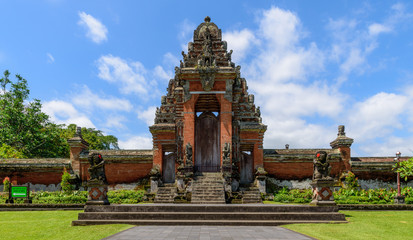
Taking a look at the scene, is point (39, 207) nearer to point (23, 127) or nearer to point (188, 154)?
point (188, 154)

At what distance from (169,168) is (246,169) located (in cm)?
493

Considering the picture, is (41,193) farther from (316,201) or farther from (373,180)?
(373,180)

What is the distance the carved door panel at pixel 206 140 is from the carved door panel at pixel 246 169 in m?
2.00

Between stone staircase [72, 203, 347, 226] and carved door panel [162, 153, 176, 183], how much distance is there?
818 cm

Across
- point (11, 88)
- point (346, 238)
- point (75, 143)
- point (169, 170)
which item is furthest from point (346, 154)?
point (11, 88)

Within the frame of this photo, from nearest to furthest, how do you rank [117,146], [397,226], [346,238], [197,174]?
1. [346,238]
2. [397,226]
3. [197,174]
4. [117,146]

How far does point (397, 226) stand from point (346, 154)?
444 inches

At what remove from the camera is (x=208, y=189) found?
1485 centimetres

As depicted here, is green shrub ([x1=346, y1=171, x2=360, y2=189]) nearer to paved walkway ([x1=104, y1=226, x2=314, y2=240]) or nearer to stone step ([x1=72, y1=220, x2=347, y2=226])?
stone step ([x1=72, y1=220, x2=347, y2=226])

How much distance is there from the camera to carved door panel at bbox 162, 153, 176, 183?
19.2 metres

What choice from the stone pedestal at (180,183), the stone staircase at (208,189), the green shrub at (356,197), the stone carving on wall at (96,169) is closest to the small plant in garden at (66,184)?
the stone pedestal at (180,183)

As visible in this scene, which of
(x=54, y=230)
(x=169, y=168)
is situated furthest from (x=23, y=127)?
(x=54, y=230)

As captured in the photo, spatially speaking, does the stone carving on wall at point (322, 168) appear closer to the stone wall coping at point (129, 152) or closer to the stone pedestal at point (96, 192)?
the stone pedestal at point (96, 192)

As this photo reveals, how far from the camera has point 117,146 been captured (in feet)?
175
